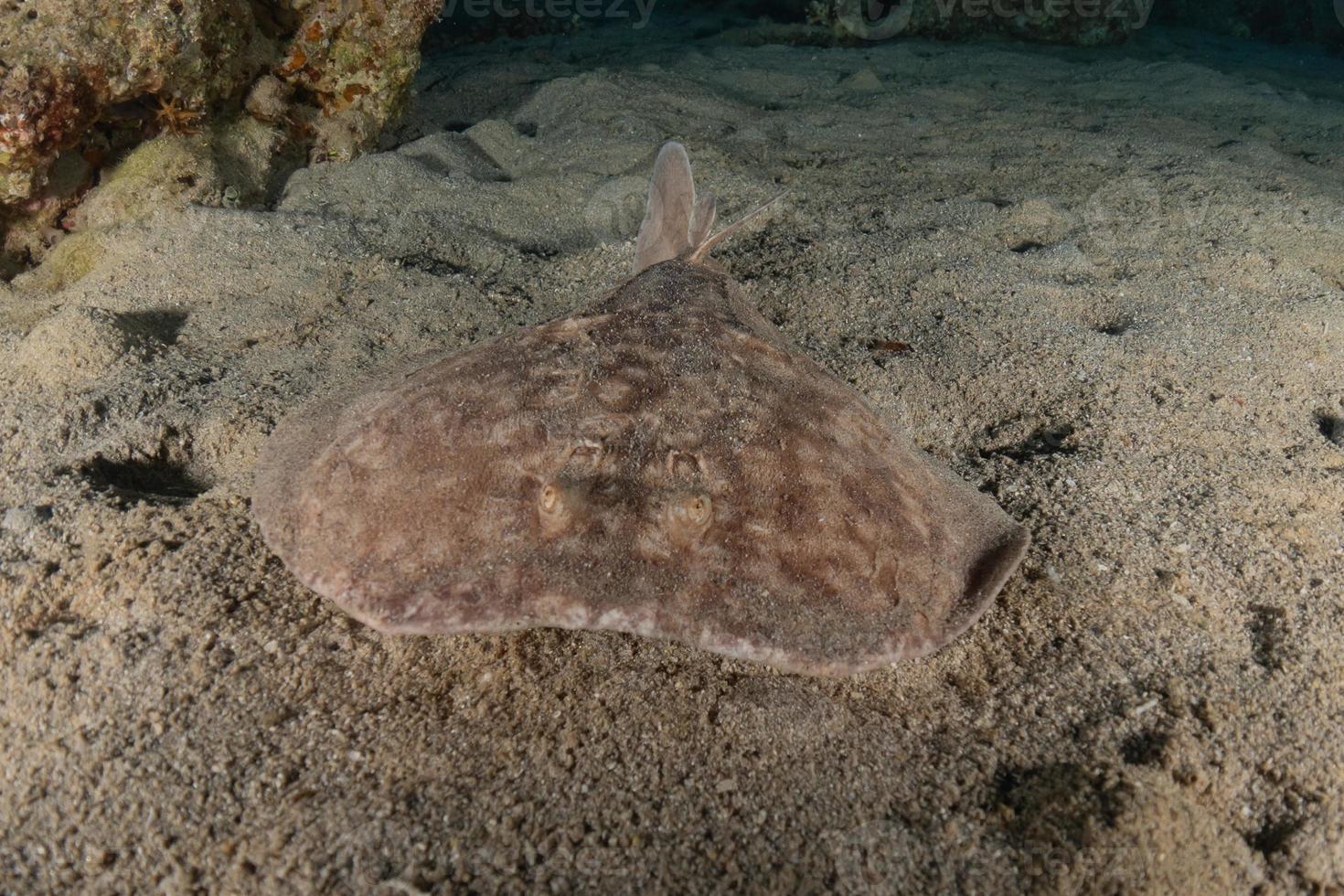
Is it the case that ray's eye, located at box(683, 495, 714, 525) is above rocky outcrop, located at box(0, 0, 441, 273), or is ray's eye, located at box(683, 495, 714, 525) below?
below

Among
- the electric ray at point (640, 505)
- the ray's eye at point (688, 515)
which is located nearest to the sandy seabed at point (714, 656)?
the electric ray at point (640, 505)

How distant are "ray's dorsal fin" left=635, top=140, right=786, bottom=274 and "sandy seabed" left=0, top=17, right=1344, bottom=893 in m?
0.52

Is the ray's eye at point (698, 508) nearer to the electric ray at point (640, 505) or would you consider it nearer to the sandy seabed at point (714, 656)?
the electric ray at point (640, 505)

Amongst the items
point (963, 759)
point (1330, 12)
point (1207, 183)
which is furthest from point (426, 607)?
point (1330, 12)

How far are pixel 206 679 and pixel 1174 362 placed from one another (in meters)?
4.02

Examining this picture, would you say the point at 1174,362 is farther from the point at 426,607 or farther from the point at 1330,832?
the point at 426,607

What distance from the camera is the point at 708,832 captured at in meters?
1.79

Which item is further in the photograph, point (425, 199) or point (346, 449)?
point (425, 199)

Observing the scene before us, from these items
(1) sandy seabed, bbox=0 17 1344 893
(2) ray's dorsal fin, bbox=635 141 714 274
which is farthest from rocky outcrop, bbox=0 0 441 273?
(2) ray's dorsal fin, bbox=635 141 714 274

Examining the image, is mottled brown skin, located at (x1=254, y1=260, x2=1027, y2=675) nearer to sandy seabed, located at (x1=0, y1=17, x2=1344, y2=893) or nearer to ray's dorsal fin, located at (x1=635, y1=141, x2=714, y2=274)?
sandy seabed, located at (x1=0, y1=17, x2=1344, y2=893)

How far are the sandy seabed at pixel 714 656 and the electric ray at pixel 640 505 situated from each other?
33 cm

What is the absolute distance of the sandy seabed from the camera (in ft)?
5.85

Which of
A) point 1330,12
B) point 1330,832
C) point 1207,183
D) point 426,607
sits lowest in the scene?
point 1330,832

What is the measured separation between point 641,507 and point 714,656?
569mm
